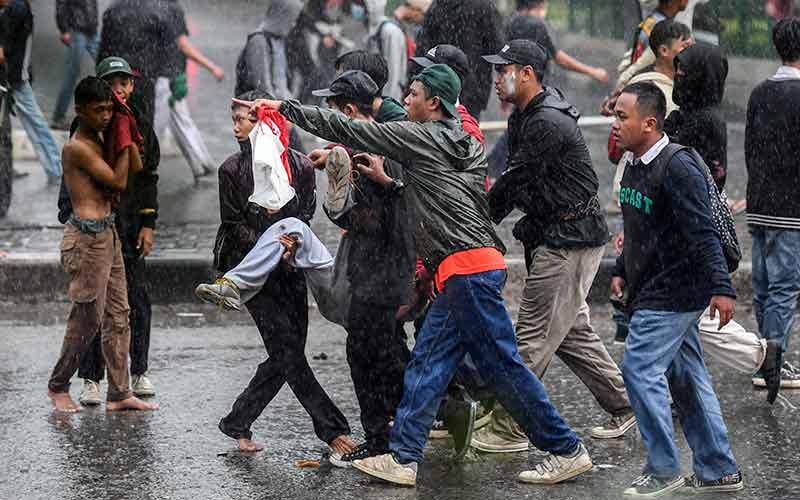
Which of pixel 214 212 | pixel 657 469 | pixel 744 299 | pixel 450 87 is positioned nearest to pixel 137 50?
pixel 214 212

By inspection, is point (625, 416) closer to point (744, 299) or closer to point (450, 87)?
point (450, 87)

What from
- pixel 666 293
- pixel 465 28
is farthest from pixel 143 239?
pixel 465 28

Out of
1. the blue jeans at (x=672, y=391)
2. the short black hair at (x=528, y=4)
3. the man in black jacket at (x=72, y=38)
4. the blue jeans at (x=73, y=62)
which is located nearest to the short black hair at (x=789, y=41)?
Result: the blue jeans at (x=672, y=391)

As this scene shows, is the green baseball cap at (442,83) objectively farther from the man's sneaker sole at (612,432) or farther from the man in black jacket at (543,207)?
the man's sneaker sole at (612,432)

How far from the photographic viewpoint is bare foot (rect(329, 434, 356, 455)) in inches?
283

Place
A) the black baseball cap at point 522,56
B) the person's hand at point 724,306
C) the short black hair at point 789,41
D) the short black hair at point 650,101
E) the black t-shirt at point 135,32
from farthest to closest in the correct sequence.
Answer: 1. the black t-shirt at point 135,32
2. the short black hair at point 789,41
3. the black baseball cap at point 522,56
4. the short black hair at point 650,101
5. the person's hand at point 724,306

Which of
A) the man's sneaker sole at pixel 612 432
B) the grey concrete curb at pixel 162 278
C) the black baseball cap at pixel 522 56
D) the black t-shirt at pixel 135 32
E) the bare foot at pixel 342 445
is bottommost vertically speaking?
the grey concrete curb at pixel 162 278

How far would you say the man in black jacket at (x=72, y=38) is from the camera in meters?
14.4

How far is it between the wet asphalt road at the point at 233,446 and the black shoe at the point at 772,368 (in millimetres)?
158

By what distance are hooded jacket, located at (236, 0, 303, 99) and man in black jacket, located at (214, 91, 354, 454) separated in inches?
201

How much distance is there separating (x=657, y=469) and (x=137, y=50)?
6.49m

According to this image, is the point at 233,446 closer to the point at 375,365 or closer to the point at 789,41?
the point at 375,365

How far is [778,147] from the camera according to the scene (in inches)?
329

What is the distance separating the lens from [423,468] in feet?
23.2
